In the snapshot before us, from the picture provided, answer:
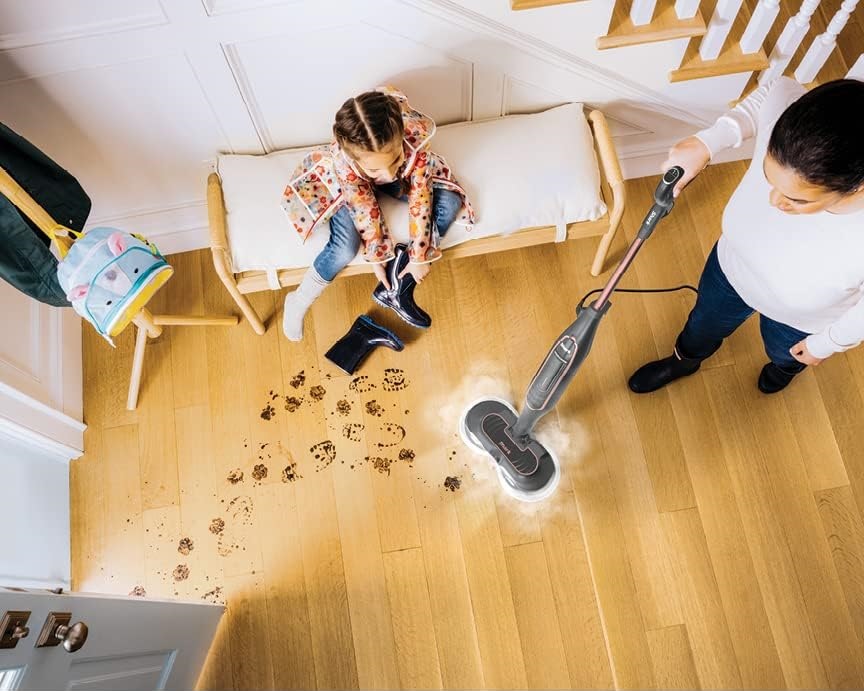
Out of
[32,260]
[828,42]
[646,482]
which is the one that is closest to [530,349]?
[646,482]

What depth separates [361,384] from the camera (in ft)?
7.46

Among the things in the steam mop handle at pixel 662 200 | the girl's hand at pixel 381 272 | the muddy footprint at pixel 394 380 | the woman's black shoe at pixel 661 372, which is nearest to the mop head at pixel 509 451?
the muddy footprint at pixel 394 380

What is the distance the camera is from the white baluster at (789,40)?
5.92 ft

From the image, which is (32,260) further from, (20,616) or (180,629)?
(180,629)

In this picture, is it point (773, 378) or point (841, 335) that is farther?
point (773, 378)

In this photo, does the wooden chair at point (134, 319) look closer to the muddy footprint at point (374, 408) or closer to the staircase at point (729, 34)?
the muddy footprint at point (374, 408)

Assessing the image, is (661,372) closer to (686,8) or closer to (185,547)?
(686,8)

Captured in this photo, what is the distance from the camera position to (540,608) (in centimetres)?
206

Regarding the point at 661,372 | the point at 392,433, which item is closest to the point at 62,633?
the point at 392,433

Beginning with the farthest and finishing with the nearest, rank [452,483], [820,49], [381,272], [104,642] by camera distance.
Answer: [452,483] < [381,272] < [820,49] < [104,642]

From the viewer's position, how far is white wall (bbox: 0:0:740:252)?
1703mm

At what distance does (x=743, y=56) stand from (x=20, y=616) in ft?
7.22

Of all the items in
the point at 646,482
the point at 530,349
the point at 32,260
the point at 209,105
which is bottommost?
the point at 646,482

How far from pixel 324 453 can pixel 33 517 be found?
831mm
